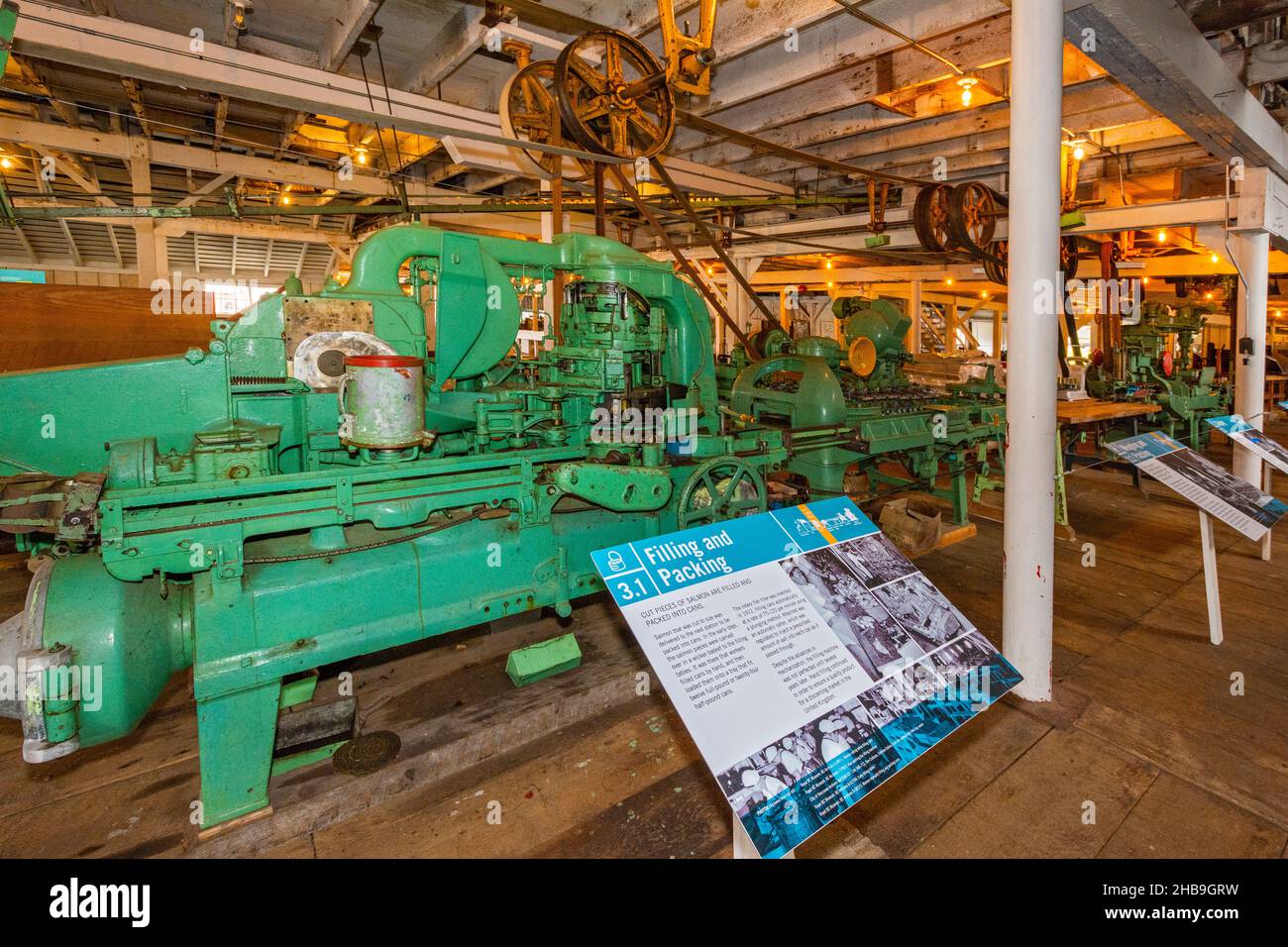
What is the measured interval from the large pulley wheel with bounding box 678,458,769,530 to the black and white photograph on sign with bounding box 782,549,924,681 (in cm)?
133

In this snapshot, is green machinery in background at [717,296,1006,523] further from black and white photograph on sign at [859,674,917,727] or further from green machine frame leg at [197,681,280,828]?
green machine frame leg at [197,681,280,828]

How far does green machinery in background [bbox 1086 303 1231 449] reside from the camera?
303 inches

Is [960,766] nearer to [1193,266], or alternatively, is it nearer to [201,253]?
[1193,266]

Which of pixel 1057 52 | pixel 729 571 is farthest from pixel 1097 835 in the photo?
pixel 1057 52

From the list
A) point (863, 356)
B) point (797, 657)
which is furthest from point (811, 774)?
point (863, 356)

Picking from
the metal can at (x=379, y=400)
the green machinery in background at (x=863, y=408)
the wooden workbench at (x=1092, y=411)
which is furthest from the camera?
the wooden workbench at (x=1092, y=411)

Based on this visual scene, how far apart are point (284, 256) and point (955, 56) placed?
12.0 metres

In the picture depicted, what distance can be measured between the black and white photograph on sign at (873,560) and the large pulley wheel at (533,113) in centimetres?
310

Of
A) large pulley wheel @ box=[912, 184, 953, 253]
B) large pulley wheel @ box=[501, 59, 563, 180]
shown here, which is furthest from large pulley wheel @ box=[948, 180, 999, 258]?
large pulley wheel @ box=[501, 59, 563, 180]

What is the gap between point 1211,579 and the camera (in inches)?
129

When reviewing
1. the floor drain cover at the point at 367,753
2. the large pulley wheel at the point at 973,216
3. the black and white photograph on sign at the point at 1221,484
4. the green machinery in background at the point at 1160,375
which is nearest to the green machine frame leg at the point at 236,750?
the floor drain cover at the point at 367,753

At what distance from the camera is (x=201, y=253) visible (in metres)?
11.1

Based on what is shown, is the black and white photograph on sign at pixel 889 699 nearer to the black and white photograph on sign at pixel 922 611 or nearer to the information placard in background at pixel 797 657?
the information placard in background at pixel 797 657

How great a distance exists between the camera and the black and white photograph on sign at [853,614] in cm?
153
